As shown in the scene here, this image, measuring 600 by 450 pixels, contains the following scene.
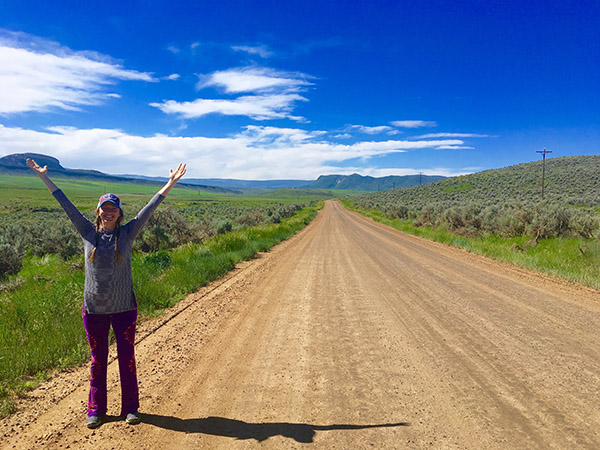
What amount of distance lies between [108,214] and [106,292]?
737 mm

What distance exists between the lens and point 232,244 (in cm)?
1530

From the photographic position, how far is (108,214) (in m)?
3.36

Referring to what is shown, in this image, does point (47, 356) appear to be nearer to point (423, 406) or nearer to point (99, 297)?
point (99, 297)

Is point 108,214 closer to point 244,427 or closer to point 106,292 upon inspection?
point 106,292

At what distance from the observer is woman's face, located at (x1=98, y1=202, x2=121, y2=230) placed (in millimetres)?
3348

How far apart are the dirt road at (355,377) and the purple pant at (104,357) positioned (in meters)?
0.20

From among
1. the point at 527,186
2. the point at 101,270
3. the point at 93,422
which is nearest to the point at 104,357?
the point at 93,422

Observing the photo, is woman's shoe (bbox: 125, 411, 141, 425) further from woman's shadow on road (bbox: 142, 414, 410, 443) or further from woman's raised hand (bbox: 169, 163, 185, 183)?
woman's raised hand (bbox: 169, 163, 185, 183)

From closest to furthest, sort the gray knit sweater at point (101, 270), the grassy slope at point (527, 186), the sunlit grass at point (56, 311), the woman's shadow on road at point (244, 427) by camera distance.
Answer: the woman's shadow on road at point (244, 427), the gray knit sweater at point (101, 270), the sunlit grass at point (56, 311), the grassy slope at point (527, 186)

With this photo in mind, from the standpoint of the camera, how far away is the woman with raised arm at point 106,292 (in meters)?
3.34

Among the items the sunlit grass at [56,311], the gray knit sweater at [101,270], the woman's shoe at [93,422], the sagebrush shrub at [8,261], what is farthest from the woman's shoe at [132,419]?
the sagebrush shrub at [8,261]

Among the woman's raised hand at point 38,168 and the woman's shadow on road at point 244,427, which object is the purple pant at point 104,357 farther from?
the woman's raised hand at point 38,168

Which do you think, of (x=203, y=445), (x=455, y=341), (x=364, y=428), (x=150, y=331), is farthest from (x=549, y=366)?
(x=150, y=331)

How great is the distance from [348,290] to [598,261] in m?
8.54
